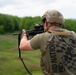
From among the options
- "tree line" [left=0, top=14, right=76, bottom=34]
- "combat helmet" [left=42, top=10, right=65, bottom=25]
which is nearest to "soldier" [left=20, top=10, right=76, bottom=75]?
"combat helmet" [left=42, top=10, right=65, bottom=25]

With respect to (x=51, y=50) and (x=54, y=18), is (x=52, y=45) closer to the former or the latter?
(x=51, y=50)

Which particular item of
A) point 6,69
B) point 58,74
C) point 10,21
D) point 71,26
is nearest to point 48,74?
point 58,74

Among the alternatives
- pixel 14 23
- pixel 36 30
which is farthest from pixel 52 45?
pixel 14 23

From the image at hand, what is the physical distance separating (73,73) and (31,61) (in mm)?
46156

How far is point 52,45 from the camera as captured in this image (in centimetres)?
701

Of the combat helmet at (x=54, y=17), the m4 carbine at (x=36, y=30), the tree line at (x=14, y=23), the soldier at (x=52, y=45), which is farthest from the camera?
the tree line at (x=14, y=23)

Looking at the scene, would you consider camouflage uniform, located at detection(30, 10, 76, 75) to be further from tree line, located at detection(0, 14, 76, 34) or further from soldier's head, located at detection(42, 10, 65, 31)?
tree line, located at detection(0, 14, 76, 34)

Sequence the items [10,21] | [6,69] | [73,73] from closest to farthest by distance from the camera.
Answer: [73,73], [6,69], [10,21]

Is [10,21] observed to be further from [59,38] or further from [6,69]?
[59,38]

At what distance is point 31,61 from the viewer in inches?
2087

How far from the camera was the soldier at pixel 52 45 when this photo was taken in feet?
22.9

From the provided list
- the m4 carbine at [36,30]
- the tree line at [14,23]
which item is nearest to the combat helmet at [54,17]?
the m4 carbine at [36,30]

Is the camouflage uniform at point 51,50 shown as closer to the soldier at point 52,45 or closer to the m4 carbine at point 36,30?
the soldier at point 52,45

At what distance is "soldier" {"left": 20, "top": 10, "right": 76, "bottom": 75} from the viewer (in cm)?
698
